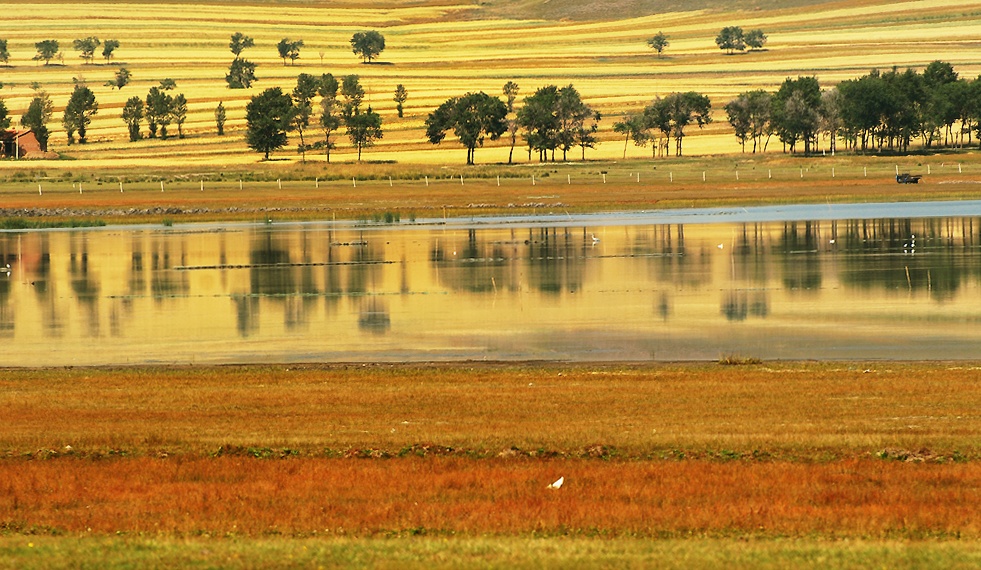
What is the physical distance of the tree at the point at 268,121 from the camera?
6452 inches

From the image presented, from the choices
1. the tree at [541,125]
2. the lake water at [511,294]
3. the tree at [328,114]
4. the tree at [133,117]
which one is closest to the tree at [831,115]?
the tree at [541,125]

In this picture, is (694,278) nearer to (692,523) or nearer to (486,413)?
(486,413)

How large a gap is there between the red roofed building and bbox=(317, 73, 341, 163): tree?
3631 centimetres

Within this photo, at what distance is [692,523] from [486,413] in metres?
8.35

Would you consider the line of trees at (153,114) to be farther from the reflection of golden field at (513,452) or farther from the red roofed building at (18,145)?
the reflection of golden field at (513,452)

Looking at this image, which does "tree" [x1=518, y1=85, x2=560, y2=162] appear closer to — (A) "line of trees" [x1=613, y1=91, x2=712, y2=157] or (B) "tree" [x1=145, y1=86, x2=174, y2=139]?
(A) "line of trees" [x1=613, y1=91, x2=712, y2=157]

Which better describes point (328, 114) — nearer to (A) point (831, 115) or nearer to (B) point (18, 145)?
(B) point (18, 145)

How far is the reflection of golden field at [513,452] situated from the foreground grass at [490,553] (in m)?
0.73

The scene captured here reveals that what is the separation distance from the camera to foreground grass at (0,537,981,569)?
13383mm

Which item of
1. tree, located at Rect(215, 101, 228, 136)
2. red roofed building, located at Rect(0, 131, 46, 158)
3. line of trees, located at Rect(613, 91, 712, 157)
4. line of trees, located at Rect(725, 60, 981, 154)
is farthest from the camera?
tree, located at Rect(215, 101, 228, 136)

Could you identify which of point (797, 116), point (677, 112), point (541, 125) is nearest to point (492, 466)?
point (797, 116)

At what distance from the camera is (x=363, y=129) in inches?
6594

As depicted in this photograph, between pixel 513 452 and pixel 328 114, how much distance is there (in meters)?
155

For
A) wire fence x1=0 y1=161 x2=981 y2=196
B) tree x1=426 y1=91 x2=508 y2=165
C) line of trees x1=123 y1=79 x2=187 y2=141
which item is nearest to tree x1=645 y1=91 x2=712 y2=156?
tree x1=426 y1=91 x2=508 y2=165
